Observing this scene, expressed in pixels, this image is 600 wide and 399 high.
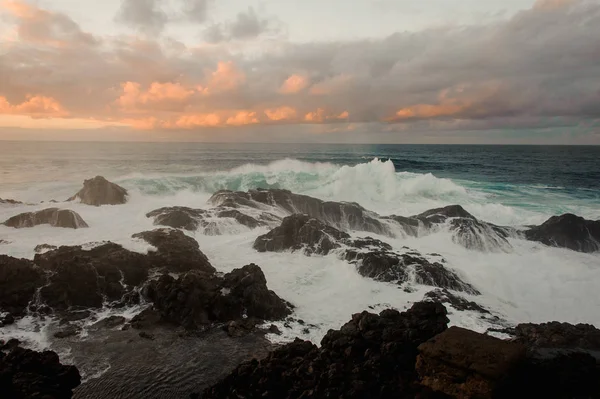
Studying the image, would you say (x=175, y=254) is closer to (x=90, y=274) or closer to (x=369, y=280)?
(x=90, y=274)

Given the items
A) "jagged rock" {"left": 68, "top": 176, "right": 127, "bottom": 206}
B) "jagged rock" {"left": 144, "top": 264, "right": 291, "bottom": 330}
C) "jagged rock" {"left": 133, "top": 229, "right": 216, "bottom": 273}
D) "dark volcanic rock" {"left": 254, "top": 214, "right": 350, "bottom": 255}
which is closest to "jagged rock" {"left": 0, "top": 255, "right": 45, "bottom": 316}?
"jagged rock" {"left": 144, "top": 264, "right": 291, "bottom": 330}

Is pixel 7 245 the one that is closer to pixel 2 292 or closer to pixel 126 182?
pixel 2 292

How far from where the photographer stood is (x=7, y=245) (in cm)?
2266

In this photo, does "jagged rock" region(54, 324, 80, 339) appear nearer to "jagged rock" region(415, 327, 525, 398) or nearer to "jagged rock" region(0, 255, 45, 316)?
"jagged rock" region(0, 255, 45, 316)

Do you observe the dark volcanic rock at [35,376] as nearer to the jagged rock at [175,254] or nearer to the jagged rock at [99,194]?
the jagged rock at [175,254]

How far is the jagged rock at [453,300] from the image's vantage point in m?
17.8

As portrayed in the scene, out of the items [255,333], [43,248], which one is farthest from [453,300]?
[43,248]

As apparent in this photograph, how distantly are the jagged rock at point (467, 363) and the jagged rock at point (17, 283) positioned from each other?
16781 millimetres

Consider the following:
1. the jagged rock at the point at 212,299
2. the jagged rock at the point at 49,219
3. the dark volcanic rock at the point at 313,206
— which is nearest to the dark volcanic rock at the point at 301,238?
the dark volcanic rock at the point at 313,206

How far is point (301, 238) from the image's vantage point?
82.6 ft

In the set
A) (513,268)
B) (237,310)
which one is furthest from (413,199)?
(237,310)

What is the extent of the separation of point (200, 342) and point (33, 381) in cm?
537

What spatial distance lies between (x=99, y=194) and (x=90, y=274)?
67.1 feet

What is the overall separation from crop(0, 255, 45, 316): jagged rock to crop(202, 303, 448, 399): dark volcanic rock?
10981mm
